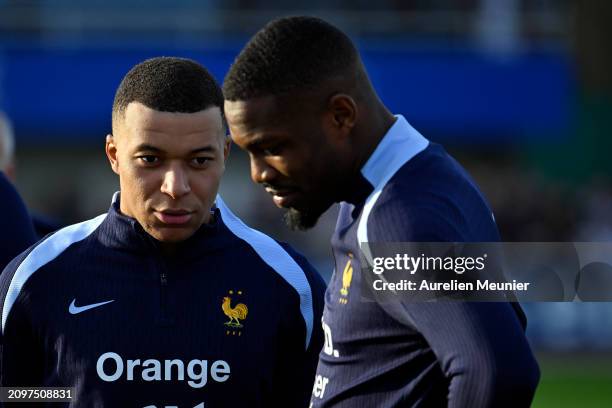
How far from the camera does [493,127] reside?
17578 mm

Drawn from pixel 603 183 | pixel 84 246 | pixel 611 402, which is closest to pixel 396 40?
pixel 603 183

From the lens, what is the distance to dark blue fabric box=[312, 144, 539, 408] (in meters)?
2.44

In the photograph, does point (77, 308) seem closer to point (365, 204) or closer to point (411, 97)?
point (365, 204)

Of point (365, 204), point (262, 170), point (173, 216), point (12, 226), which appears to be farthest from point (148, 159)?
point (12, 226)

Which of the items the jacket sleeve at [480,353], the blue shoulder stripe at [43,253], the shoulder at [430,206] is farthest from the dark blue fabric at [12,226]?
the jacket sleeve at [480,353]

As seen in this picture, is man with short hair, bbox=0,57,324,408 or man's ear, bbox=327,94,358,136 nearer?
man's ear, bbox=327,94,358,136

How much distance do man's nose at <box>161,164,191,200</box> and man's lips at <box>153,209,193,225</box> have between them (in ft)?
0.18

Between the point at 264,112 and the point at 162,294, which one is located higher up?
the point at 264,112

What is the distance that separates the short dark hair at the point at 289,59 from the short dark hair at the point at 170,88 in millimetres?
392

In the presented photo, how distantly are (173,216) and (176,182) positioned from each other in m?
0.11

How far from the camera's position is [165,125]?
3.14 metres

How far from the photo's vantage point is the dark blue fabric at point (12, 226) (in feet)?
12.6

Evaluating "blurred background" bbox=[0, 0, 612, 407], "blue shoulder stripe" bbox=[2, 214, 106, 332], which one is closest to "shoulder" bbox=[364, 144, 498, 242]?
"blue shoulder stripe" bbox=[2, 214, 106, 332]

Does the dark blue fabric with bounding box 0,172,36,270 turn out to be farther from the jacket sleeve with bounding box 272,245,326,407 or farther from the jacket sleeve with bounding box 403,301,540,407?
the jacket sleeve with bounding box 403,301,540,407
